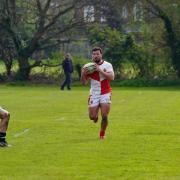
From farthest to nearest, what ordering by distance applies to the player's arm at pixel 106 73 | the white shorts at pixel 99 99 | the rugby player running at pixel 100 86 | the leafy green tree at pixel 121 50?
the leafy green tree at pixel 121 50 → the white shorts at pixel 99 99 → the rugby player running at pixel 100 86 → the player's arm at pixel 106 73

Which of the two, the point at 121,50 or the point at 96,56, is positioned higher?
the point at 96,56

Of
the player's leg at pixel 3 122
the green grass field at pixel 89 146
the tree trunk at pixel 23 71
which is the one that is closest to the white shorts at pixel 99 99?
the green grass field at pixel 89 146

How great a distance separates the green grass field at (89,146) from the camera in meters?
11.8

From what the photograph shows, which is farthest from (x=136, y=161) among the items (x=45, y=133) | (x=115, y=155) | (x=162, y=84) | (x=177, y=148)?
(x=162, y=84)

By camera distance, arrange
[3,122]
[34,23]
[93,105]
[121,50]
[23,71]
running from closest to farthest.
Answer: [3,122]
[93,105]
[23,71]
[121,50]
[34,23]

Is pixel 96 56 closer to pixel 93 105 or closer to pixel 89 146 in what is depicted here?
pixel 93 105

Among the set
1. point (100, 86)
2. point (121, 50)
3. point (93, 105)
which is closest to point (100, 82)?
point (100, 86)

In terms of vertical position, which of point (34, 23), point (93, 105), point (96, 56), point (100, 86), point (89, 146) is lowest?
point (89, 146)

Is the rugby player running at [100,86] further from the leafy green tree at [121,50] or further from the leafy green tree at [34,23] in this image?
the leafy green tree at [34,23]

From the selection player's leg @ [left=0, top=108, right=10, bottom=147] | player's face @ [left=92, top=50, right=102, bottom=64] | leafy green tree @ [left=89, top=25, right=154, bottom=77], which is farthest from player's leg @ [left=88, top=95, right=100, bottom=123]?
leafy green tree @ [left=89, top=25, right=154, bottom=77]

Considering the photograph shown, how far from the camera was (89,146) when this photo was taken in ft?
49.6

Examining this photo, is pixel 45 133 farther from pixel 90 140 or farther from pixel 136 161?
pixel 136 161

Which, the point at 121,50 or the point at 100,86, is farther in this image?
the point at 121,50

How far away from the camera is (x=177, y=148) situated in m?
14.8
